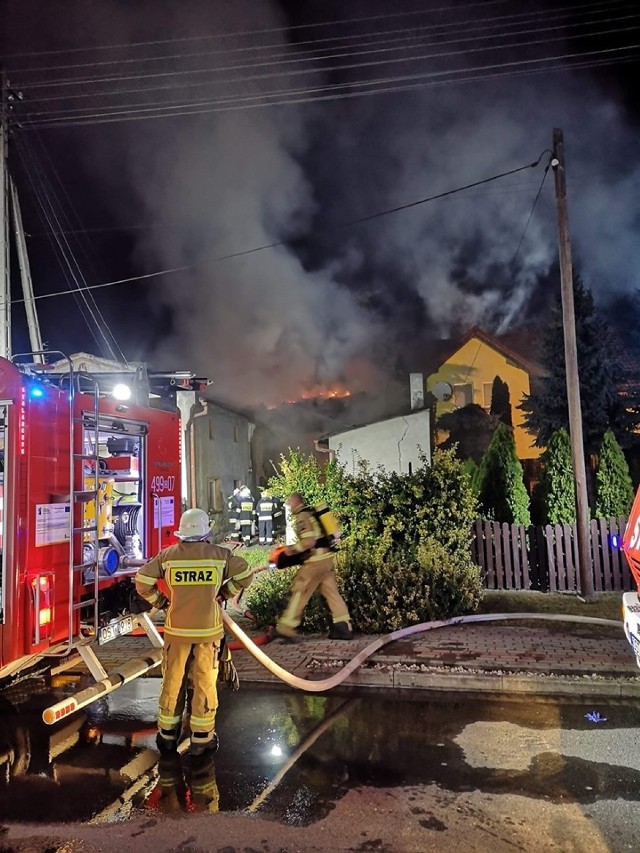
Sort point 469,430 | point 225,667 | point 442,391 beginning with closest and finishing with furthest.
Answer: point 225,667 < point 469,430 < point 442,391

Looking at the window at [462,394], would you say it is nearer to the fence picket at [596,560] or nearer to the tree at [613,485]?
the tree at [613,485]

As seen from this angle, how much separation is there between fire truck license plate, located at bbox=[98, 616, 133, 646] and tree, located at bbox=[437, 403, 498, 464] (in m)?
18.8

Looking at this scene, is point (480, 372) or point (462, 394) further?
point (462, 394)

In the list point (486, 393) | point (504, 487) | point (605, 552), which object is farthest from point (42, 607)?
point (486, 393)

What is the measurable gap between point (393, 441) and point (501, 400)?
14034mm

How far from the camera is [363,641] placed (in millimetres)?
6262

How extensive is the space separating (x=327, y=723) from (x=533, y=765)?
1468mm

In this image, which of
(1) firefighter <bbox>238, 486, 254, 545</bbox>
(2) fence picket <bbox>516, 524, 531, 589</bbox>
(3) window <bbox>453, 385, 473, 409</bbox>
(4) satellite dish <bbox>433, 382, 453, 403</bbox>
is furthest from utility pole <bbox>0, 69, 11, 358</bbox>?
(3) window <bbox>453, 385, 473, 409</bbox>

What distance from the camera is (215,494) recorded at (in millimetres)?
18203

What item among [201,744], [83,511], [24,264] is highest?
[24,264]

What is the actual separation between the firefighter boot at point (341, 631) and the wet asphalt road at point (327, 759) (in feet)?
3.85

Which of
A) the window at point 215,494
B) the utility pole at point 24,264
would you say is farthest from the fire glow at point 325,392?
the utility pole at point 24,264

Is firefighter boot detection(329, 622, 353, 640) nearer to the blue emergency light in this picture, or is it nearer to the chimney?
the blue emergency light

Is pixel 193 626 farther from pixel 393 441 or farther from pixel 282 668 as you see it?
pixel 393 441
